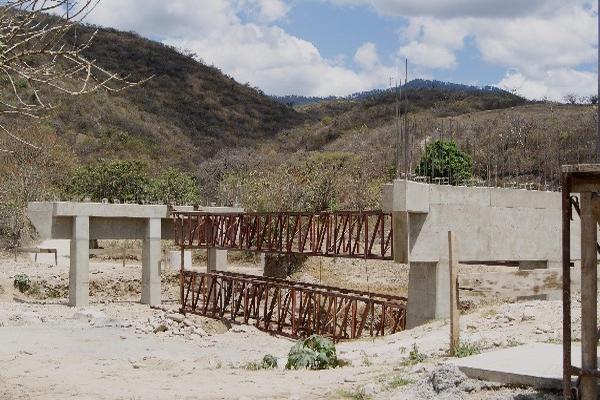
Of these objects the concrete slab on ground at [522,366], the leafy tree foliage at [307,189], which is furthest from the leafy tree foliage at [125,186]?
the concrete slab on ground at [522,366]

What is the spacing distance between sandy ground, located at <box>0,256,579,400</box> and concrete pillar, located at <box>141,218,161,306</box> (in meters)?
5.22

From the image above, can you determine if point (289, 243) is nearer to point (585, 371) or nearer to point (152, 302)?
point (152, 302)

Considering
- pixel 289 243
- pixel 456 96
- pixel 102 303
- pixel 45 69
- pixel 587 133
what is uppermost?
pixel 456 96

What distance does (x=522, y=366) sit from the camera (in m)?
9.27

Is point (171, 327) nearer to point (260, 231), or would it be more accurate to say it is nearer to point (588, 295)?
point (260, 231)

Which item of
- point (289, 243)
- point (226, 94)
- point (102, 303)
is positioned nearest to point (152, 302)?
point (102, 303)

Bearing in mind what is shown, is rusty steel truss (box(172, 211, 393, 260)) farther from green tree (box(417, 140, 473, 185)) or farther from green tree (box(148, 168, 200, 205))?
green tree (box(148, 168, 200, 205))

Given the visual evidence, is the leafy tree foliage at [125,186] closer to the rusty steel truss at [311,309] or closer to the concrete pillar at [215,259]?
the concrete pillar at [215,259]

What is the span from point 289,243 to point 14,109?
18.0 m

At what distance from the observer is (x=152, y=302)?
117 ft

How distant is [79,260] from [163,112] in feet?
246

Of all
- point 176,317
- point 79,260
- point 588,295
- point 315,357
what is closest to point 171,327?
point 176,317

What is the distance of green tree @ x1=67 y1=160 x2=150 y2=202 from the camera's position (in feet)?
186

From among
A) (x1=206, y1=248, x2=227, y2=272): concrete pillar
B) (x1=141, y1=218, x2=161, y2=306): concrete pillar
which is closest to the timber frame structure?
(x1=206, y1=248, x2=227, y2=272): concrete pillar
